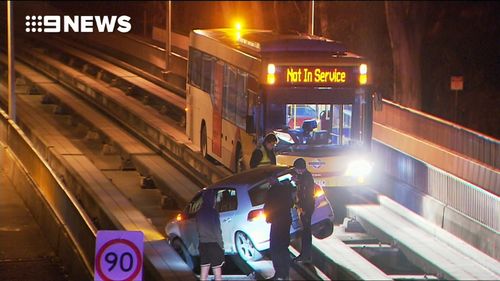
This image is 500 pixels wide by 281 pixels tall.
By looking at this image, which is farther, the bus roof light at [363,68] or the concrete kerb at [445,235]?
the bus roof light at [363,68]

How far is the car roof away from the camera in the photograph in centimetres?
1834

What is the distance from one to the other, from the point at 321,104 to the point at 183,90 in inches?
713

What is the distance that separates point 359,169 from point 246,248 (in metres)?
5.76

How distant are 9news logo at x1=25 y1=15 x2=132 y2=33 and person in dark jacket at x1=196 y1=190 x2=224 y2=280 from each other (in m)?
48.8

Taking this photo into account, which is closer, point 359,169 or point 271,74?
point 271,74

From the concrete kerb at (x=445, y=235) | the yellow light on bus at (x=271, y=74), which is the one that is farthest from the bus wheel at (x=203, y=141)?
the yellow light on bus at (x=271, y=74)

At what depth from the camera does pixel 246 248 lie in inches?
721

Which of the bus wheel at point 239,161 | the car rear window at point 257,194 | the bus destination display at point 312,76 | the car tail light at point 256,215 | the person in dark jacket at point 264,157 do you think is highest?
the bus destination display at point 312,76

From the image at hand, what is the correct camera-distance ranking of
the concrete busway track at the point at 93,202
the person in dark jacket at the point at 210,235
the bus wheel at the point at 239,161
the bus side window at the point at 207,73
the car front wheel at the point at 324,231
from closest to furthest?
the person in dark jacket at the point at 210,235 → the concrete busway track at the point at 93,202 → the car front wheel at the point at 324,231 → the bus wheel at the point at 239,161 → the bus side window at the point at 207,73

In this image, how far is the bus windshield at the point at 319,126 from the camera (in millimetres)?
23188

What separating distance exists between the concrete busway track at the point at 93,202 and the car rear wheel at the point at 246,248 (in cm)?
97

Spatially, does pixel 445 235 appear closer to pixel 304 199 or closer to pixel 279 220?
pixel 304 199

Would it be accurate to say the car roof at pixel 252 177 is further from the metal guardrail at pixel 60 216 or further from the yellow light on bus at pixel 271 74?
the yellow light on bus at pixel 271 74

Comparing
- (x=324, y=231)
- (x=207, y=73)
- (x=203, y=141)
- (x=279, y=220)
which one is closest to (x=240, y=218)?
(x=279, y=220)
